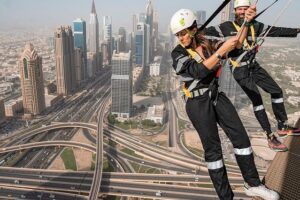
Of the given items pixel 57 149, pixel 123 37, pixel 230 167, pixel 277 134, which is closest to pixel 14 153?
pixel 57 149

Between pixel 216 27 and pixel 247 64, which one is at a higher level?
pixel 216 27

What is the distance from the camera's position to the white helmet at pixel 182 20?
3904mm

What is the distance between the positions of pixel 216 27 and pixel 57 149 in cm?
3663

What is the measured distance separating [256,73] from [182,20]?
2268 mm

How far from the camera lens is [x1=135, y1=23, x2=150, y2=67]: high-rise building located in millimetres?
78250

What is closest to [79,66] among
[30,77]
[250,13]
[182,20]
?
[30,77]

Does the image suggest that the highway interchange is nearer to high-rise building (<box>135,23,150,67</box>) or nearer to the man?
the man

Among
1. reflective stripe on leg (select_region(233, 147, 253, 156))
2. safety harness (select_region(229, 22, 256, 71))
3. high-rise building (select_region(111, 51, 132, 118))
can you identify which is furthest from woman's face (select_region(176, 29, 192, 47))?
high-rise building (select_region(111, 51, 132, 118))

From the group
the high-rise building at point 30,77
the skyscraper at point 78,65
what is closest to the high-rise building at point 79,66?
the skyscraper at point 78,65

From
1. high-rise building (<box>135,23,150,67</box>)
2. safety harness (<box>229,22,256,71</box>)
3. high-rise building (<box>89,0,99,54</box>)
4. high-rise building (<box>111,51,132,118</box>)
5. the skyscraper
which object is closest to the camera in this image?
safety harness (<box>229,22,256,71</box>)

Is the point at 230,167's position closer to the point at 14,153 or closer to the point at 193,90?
the point at 14,153

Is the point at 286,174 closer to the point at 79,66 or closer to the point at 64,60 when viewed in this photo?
the point at 64,60

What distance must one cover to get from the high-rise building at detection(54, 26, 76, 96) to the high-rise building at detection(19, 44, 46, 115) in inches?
402

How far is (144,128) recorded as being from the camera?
44.2m
